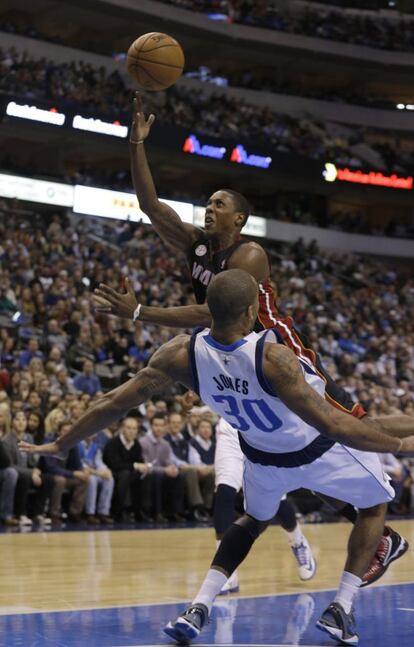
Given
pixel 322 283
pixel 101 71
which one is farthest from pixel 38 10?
pixel 322 283

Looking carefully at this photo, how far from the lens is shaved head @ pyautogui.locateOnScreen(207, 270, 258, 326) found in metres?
4.43

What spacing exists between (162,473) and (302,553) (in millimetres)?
5484

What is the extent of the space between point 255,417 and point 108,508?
7875 millimetres

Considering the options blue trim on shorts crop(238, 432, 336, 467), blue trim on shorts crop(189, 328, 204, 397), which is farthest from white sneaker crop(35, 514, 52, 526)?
blue trim on shorts crop(189, 328, 204, 397)

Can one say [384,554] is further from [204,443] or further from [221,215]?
[204,443]

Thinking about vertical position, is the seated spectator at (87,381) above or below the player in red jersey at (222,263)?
below

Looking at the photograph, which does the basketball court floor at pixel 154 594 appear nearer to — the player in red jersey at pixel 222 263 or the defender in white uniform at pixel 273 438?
the defender in white uniform at pixel 273 438

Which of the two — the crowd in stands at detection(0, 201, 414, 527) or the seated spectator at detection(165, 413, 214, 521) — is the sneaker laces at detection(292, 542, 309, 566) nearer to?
the crowd in stands at detection(0, 201, 414, 527)

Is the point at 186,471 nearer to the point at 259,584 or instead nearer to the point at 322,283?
the point at 259,584

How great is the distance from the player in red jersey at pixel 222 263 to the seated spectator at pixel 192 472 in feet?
22.5

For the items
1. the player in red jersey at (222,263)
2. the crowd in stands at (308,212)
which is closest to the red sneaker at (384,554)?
the player in red jersey at (222,263)

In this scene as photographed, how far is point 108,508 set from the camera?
12.1 meters

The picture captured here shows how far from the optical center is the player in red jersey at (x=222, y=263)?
17.3 feet

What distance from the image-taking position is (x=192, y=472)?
42.3 feet
